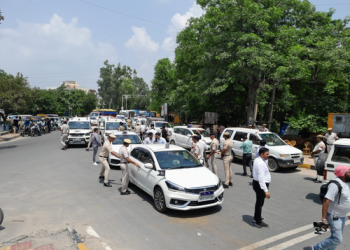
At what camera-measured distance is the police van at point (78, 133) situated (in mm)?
17297

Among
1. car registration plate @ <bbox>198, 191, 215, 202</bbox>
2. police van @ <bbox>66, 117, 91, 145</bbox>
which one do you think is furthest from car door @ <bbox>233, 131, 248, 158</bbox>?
police van @ <bbox>66, 117, 91, 145</bbox>

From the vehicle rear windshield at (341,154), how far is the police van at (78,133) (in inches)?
577

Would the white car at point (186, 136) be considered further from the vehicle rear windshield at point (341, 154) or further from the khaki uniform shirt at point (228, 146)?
the vehicle rear windshield at point (341, 154)

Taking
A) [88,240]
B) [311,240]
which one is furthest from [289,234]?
[88,240]

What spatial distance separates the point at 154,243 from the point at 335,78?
18.6 meters

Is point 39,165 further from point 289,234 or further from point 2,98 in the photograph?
point 2,98

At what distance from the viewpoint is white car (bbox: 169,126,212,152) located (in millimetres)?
16609

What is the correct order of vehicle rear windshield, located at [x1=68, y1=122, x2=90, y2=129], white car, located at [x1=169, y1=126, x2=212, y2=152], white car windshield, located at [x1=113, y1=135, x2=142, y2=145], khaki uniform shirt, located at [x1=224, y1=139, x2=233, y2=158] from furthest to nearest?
vehicle rear windshield, located at [x1=68, y1=122, x2=90, y2=129] → white car, located at [x1=169, y1=126, x2=212, y2=152] → white car windshield, located at [x1=113, y1=135, x2=142, y2=145] → khaki uniform shirt, located at [x1=224, y1=139, x2=233, y2=158]

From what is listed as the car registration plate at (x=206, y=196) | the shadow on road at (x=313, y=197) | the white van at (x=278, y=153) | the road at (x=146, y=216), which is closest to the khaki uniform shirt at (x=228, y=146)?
the road at (x=146, y=216)

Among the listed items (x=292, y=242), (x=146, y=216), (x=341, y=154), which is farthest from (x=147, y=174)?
(x=341, y=154)

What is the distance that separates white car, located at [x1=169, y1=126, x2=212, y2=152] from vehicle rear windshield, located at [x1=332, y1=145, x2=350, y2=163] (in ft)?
31.2

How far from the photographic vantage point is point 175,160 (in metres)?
7.16

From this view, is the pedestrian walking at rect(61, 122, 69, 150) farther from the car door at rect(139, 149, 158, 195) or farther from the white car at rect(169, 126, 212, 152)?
the car door at rect(139, 149, 158, 195)

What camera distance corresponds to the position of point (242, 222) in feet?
19.2
